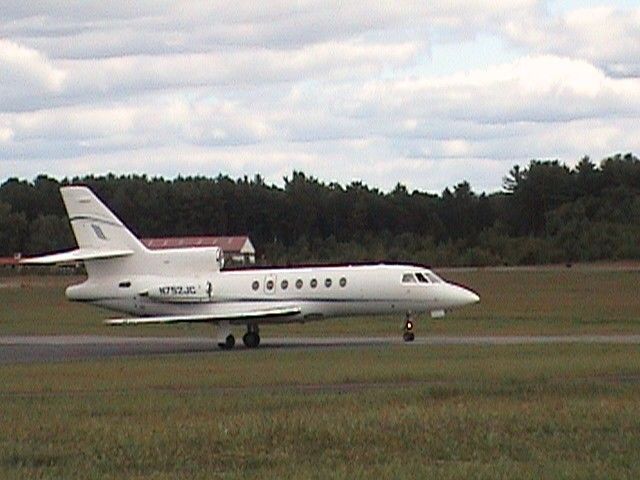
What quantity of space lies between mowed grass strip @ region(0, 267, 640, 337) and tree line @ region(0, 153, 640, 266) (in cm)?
1316

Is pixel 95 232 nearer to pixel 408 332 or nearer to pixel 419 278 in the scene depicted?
pixel 419 278

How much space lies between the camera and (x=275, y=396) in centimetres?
2389

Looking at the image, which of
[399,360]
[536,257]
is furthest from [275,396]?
[536,257]

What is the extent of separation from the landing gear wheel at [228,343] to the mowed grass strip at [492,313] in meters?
5.27

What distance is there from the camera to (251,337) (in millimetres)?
46625

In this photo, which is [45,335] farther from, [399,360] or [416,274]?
[399,360]

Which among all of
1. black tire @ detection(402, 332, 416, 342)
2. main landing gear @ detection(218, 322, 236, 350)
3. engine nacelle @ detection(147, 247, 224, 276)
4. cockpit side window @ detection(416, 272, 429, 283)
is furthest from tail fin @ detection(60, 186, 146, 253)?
black tire @ detection(402, 332, 416, 342)

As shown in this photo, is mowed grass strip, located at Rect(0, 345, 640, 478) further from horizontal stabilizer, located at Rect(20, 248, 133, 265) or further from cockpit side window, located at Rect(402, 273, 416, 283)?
horizontal stabilizer, located at Rect(20, 248, 133, 265)

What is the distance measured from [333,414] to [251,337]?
87.6 ft

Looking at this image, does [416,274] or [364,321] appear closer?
[416,274]

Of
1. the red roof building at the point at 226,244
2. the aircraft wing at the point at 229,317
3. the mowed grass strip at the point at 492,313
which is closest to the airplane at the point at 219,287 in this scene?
the aircraft wing at the point at 229,317

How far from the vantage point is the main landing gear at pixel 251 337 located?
152 ft

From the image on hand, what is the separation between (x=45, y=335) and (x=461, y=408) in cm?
3586

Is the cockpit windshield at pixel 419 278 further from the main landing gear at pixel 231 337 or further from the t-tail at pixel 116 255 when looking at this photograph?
the t-tail at pixel 116 255
